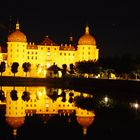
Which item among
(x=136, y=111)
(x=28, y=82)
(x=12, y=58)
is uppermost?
(x=12, y=58)

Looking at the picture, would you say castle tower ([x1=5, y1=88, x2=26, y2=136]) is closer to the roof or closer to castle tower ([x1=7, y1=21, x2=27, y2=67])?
castle tower ([x1=7, y1=21, x2=27, y2=67])

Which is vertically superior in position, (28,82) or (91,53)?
(91,53)

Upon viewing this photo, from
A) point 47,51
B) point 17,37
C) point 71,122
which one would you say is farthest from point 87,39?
point 71,122

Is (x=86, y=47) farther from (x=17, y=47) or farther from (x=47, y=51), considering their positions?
(x=17, y=47)

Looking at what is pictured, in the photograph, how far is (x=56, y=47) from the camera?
88188mm

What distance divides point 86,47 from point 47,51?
7472 millimetres

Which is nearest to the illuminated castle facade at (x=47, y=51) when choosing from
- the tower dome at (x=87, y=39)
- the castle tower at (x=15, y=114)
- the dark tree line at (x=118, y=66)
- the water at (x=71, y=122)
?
the tower dome at (x=87, y=39)

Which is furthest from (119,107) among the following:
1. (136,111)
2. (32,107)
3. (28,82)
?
(28,82)

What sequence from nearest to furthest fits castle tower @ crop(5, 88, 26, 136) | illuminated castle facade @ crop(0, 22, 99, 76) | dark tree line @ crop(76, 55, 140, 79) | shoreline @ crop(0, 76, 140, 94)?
castle tower @ crop(5, 88, 26, 136) → shoreline @ crop(0, 76, 140, 94) → dark tree line @ crop(76, 55, 140, 79) → illuminated castle facade @ crop(0, 22, 99, 76)

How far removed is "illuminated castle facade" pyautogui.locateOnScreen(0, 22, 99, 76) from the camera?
85.9 m

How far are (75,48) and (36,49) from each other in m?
8.01

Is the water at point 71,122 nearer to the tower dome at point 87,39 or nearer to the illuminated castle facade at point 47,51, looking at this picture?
the illuminated castle facade at point 47,51

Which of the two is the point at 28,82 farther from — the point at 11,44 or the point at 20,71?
the point at 11,44

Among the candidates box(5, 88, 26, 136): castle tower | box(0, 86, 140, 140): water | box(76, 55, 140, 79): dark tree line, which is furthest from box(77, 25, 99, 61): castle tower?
box(0, 86, 140, 140): water
